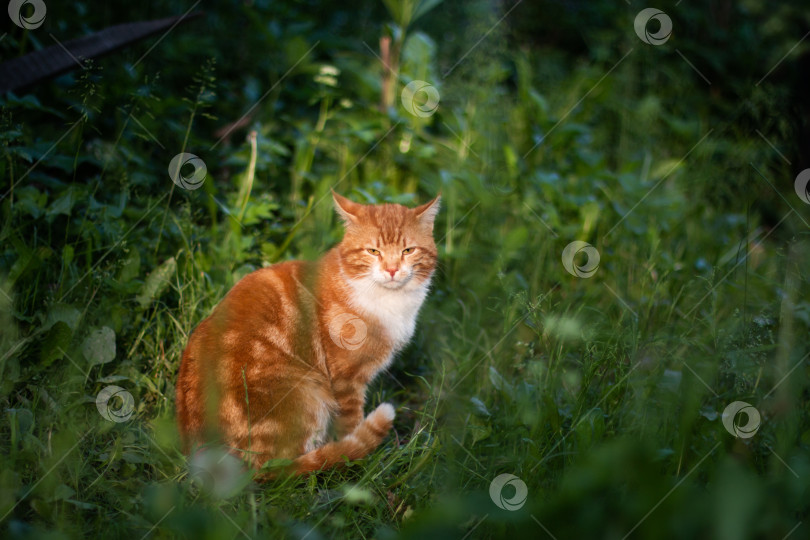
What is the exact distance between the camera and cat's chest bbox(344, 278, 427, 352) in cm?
250

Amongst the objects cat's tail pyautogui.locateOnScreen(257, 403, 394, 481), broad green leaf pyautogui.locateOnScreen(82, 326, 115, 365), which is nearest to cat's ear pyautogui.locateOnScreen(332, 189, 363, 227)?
cat's tail pyautogui.locateOnScreen(257, 403, 394, 481)

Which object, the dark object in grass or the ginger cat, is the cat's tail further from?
the dark object in grass

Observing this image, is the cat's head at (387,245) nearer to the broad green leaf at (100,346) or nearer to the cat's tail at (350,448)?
the cat's tail at (350,448)

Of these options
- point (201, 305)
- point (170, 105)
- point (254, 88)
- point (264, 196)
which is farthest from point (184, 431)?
point (254, 88)

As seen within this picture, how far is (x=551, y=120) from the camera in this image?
382 cm

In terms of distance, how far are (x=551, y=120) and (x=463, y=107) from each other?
597 mm

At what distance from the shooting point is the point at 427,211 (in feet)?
8.70

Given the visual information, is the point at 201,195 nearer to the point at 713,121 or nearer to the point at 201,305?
the point at 201,305

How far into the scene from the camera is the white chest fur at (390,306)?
2.51m

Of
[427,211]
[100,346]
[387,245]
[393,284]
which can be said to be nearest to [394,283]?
[393,284]

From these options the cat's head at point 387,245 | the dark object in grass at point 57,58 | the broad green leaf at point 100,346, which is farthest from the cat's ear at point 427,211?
the dark object in grass at point 57,58

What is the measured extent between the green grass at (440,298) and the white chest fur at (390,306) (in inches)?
8.0

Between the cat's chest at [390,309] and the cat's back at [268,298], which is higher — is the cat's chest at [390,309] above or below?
above

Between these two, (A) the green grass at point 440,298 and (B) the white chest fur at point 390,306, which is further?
(B) the white chest fur at point 390,306
